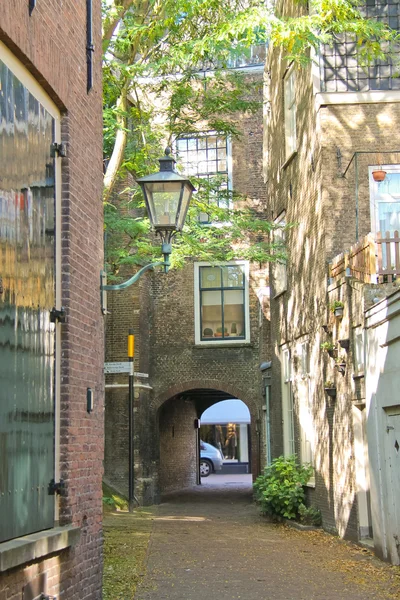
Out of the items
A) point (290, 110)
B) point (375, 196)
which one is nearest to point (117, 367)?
point (375, 196)

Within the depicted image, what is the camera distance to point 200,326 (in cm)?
2577

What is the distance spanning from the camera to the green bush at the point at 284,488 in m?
17.2

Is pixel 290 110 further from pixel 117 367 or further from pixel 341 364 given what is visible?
pixel 341 364

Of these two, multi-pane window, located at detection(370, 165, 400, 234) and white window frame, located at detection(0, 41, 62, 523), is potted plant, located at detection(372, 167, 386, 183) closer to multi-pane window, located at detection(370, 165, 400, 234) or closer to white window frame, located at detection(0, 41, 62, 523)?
multi-pane window, located at detection(370, 165, 400, 234)

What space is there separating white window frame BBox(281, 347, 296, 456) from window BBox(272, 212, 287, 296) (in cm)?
148

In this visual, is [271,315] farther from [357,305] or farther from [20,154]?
[20,154]

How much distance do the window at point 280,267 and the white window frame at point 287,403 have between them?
4.85 feet

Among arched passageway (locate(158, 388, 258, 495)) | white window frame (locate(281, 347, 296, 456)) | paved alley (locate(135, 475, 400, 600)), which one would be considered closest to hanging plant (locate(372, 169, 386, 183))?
white window frame (locate(281, 347, 296, 456))

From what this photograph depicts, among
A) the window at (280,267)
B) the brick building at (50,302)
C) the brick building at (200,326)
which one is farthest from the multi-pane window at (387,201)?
the brick building at (200,326)

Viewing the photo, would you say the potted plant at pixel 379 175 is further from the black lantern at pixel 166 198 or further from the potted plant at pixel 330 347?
the black lantern at pixel 166 198

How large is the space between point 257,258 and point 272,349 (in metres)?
3.91

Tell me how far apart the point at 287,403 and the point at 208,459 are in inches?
828

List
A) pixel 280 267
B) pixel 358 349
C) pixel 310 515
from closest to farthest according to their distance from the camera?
pixel 358 349, pixel 310 515, pixel 280 267

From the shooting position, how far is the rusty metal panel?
5633 millimetres
